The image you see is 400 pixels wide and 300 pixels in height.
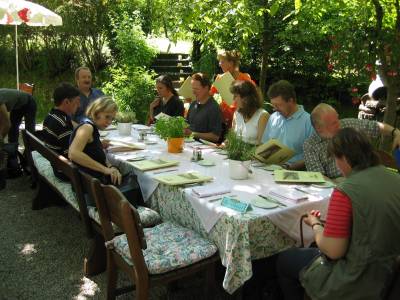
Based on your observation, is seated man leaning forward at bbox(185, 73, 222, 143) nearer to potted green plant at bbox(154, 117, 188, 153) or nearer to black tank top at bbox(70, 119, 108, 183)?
potted green plant at bbox(154, 117, 188, 153)

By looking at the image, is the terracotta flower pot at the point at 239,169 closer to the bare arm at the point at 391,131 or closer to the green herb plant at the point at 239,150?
the green herb plant at the point at 239,150

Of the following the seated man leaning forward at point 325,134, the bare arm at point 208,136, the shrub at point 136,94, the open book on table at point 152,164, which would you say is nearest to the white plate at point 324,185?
the seated man leaning forward at point 325,134

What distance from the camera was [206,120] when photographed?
475 cm

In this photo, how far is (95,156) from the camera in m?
3.28

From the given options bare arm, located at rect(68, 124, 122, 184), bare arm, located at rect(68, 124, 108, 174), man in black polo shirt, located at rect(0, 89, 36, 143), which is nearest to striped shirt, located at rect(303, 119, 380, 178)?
bare arm, located at rect(68, 124, 122, 184)

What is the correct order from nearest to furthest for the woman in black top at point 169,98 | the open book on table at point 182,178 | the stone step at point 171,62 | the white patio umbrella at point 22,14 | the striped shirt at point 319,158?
the open book on table at point 182,178 → the striped shirt at point 319,158 → the woman in black top at point 169,98 → the white patio umbrella at point 22,14 → the stone step at point 171,62

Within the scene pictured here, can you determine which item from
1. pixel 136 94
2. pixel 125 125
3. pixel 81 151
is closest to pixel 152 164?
pixel 81 151

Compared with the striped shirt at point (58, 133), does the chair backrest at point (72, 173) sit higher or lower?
lower

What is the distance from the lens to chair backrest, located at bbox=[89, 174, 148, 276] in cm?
218

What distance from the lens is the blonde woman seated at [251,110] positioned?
4098 mm

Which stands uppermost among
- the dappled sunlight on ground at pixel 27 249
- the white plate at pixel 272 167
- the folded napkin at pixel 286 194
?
the white plate at pixel 272 167

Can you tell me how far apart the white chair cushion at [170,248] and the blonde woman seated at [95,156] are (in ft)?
1.62

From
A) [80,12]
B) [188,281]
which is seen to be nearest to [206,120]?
[188,281]

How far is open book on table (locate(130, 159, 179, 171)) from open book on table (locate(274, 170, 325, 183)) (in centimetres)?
79
